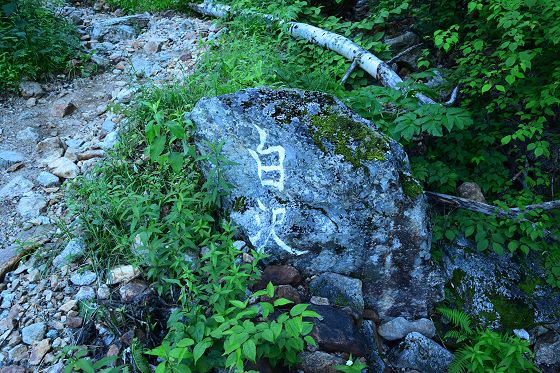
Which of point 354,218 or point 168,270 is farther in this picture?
point 354,218

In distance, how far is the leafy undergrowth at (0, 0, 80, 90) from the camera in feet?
19.2

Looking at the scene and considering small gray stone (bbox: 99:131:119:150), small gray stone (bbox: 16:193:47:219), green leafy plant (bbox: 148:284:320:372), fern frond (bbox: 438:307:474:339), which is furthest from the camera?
small gray stone (bbox: 99:131:119:150)

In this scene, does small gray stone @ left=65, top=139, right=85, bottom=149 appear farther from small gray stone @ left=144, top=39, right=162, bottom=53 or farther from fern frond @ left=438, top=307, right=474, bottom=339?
fern frond @ left=438, top=307, right=474, bottom=339

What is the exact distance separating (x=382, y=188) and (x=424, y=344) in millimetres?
1420

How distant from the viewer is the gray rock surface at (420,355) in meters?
3.59

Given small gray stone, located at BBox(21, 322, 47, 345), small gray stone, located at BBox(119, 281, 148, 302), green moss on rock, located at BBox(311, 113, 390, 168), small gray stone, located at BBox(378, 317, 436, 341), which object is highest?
green moss on rock, located at BBox(311, 113, 390, 168)

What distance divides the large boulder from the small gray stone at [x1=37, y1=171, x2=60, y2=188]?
5.55ft

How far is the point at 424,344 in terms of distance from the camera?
3709 mm

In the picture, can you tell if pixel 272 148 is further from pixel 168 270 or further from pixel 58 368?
pixel 58 368

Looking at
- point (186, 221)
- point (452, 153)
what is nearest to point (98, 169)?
point (186, 221)

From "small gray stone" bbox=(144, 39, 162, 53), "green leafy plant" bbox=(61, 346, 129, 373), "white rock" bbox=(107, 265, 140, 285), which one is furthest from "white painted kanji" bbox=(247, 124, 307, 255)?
"small gray stone" bbox=(144, 39, 162, 53)

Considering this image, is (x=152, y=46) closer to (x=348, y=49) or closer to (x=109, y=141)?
(x=109, y=141)

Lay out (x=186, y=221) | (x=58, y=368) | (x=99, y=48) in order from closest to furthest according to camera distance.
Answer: (x=58, y=368), (x=186, y=221), (x=99, y=48)

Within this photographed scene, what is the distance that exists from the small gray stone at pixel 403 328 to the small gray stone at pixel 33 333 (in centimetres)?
275
